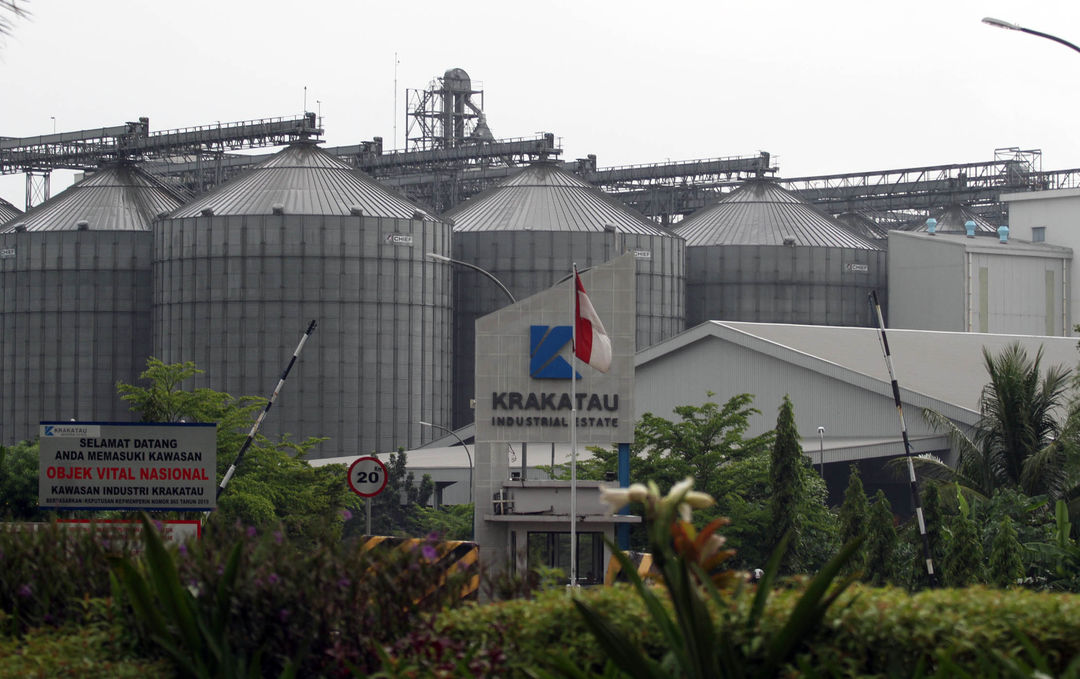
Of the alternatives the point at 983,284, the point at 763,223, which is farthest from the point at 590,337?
the point at 763,223

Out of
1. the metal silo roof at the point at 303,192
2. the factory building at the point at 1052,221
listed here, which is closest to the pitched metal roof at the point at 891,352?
the metal silo roof at the point at 303,192

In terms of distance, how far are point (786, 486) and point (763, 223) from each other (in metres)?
62.9

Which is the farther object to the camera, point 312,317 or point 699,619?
point 312,317

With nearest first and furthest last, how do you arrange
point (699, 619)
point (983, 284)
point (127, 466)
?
point (699, 619) → point (127, 466) → point (983, 284)

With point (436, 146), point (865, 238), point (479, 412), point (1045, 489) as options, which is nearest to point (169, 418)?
point (479, 412)

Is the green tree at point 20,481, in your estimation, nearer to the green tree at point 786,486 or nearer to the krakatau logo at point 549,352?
the krakatau logo at point 549,352

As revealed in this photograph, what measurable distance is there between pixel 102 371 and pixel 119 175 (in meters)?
12.9

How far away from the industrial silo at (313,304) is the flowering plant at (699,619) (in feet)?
258

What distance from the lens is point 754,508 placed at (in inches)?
1875

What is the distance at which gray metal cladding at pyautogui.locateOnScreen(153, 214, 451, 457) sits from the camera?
8844 cm

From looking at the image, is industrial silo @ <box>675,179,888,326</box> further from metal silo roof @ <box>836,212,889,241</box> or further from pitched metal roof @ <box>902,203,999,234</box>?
metal silo roof @ <box>836,212,889,241</box>

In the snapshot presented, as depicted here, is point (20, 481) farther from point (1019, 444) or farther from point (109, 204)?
point (109, 204)

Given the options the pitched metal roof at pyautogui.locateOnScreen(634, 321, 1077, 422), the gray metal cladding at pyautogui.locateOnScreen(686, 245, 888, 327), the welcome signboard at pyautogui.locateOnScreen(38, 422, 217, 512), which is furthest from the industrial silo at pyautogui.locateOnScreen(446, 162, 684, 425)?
the welcome signboard at pyautogui.locateOnScreen(38, 422, 217, 512)

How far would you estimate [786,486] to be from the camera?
45.0m
